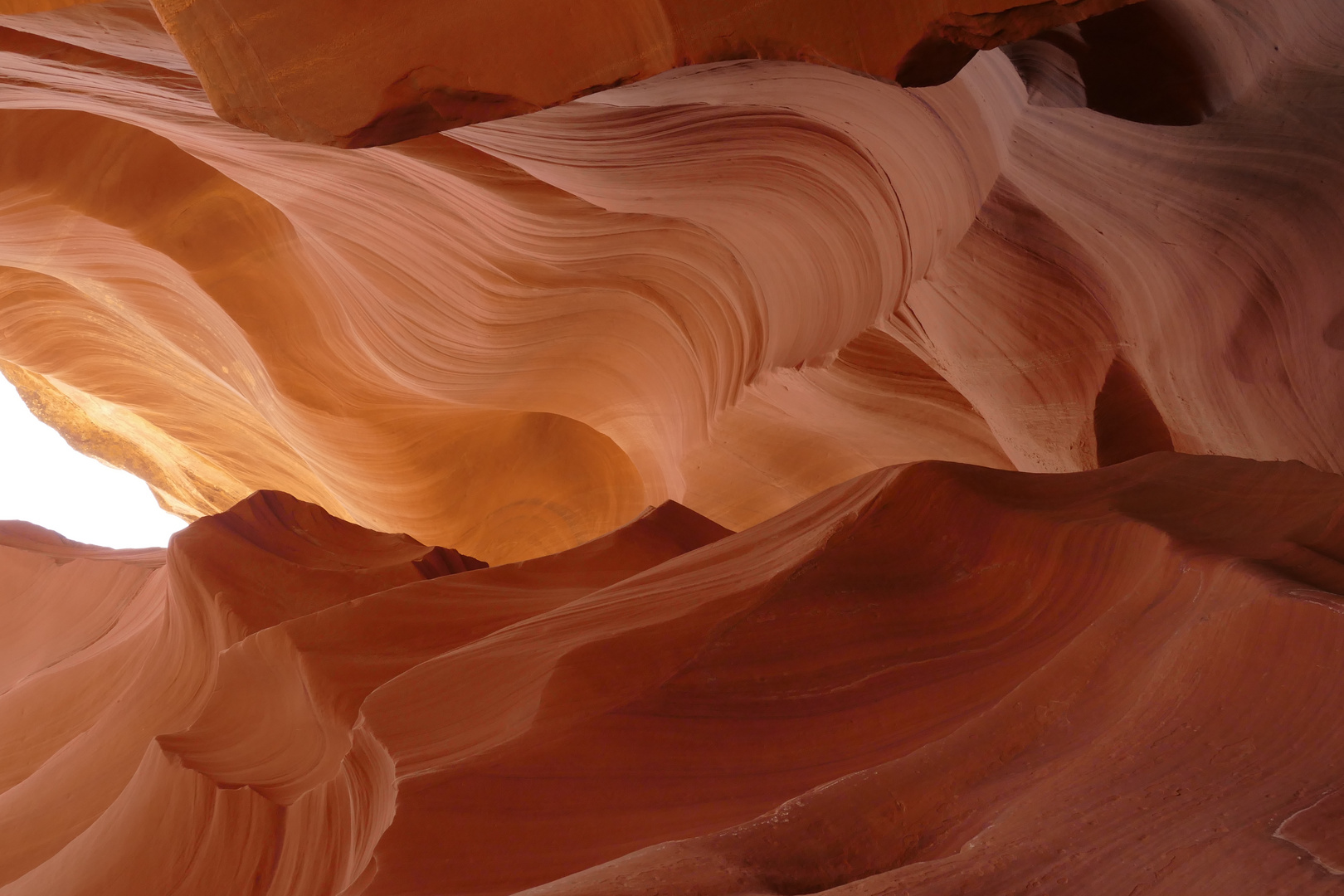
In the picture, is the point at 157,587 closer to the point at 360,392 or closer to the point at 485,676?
the point at 360,392

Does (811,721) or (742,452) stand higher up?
(742,452)

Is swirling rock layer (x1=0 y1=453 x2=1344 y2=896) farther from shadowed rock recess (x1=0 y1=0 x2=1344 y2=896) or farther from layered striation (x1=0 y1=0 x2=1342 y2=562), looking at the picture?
layered striation (x1=0 y1=0 x2=1342 y2=562)

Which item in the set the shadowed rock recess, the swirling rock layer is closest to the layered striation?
the shadowed rock recess

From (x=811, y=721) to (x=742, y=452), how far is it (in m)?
3.71

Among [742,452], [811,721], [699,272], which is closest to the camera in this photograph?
[811,721]

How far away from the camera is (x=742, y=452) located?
19.0ft

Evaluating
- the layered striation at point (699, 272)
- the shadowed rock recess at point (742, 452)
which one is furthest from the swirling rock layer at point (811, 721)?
the layered striation at point (699, 272)

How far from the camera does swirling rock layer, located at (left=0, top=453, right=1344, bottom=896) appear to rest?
1502mm

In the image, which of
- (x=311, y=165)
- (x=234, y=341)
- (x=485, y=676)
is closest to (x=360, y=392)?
(x=234, y=341)

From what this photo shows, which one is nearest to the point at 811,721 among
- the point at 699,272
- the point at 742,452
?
the point at 699,272

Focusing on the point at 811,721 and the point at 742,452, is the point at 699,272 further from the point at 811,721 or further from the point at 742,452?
the point at 811,721

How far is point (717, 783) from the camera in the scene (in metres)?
2.01

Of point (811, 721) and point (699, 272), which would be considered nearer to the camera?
point (811, 721)

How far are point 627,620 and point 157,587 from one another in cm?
381
